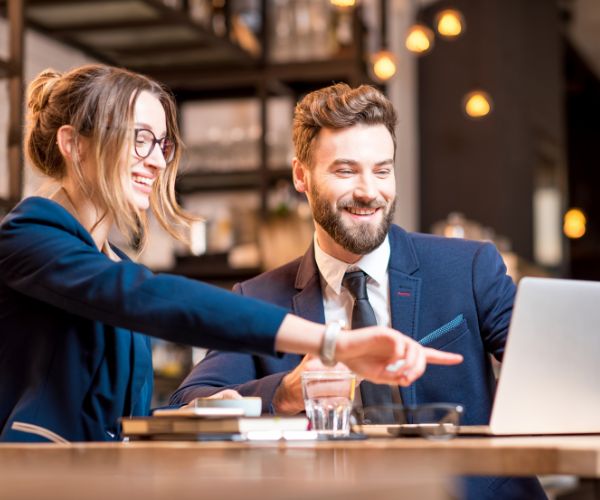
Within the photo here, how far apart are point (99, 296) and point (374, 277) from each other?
0.96 metres

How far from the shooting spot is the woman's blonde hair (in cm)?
174

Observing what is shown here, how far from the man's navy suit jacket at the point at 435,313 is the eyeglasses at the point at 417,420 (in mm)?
508

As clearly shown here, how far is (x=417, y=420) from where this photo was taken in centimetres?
160

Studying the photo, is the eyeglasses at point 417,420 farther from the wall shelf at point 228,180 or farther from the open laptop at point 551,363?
the wall shelf at point 228,180

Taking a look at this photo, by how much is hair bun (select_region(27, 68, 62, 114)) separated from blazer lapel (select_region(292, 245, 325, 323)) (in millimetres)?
781

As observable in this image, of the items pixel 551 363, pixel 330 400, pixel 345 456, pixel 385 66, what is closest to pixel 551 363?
pixel 551 363

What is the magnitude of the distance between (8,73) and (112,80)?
96.0 inches

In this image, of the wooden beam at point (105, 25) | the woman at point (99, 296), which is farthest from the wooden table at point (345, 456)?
the wooden beam at point (105, 25)

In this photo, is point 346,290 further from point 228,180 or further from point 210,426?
point 228,180

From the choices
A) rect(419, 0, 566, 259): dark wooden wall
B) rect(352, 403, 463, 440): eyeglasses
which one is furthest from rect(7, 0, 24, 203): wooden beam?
rect(419, 0, 566, 259): dark wooden wall

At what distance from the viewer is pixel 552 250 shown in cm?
870

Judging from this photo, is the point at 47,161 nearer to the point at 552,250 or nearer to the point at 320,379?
the point at 320,379

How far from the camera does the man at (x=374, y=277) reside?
2.28 meters

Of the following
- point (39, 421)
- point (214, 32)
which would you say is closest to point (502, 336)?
point (39, 421)
